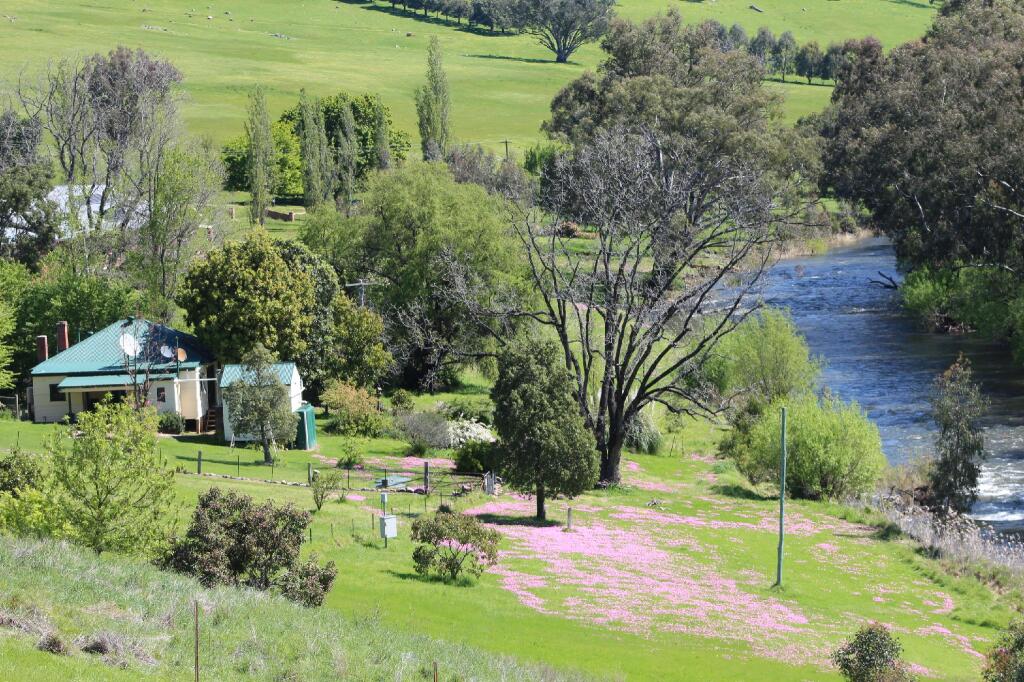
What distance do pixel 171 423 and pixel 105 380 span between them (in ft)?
12.6

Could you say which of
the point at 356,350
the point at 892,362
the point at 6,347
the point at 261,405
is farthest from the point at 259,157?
the point at 261,405

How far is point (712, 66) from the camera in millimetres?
134250

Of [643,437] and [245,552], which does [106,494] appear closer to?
[245,552]

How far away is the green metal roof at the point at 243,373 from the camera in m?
62.7

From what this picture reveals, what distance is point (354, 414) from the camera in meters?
68.2

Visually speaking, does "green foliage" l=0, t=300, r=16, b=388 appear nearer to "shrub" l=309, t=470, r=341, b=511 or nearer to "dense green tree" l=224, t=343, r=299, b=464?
"dense green tree" l=224, t=343, r=299, b=464

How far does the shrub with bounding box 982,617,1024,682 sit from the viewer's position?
105 feet

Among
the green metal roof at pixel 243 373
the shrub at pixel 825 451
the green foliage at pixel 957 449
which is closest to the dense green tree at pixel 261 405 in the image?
the green metal roof at pixel 243 373

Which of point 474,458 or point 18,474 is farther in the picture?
point 474,458

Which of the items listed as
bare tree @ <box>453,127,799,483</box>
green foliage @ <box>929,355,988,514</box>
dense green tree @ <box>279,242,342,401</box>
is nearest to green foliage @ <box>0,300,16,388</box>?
dense green tree @ <box>279,242,342,401</box>

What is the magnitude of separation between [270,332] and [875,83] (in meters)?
92.2

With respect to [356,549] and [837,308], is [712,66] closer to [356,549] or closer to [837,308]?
[837,308]

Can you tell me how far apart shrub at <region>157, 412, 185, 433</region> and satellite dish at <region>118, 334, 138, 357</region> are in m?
3.51

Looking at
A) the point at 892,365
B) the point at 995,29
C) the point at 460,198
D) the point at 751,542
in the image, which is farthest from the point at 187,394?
the point at 995,29
